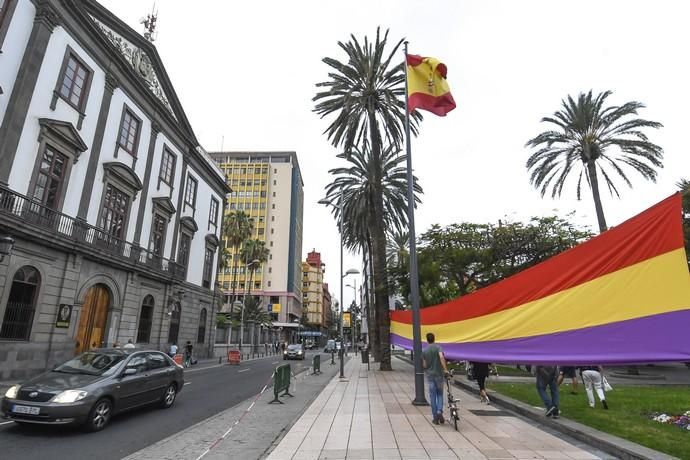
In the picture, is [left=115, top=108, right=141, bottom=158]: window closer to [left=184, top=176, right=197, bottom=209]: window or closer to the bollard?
[left=184, top=176, right=197, bottom=209]: window

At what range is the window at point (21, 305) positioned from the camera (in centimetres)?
1658

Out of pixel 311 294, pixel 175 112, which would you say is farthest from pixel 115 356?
pixel 311 294

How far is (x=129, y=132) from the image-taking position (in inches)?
1015

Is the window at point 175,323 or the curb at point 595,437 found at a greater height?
the window at point 175,323

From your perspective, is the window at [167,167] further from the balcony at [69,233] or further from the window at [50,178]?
the window at [50,178]

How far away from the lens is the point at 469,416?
995cm

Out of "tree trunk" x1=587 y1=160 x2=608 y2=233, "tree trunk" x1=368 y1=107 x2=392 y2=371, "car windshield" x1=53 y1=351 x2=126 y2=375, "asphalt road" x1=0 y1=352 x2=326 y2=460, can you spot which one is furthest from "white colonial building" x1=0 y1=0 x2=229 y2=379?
"tree trunk" x1=587 y1=160 x2=608 y2=233

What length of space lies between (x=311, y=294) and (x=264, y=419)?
121975mm

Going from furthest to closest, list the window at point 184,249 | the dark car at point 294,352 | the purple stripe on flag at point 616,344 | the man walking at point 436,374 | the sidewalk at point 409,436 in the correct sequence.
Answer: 1. the dark car at point 294,352
2. the window at point 184,249
3. the man walking at point 436,374
4. the sidewalk at point 409,436
5. the purple stripe on flag at point 616,344

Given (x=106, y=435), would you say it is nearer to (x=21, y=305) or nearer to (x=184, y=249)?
(x=21, y=305)

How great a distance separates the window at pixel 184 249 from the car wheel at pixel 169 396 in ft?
74.0

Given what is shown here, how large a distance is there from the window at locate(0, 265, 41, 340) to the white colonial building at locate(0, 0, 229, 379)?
0.16 feet

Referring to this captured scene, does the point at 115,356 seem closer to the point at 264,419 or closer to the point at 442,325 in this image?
the point at 264,419

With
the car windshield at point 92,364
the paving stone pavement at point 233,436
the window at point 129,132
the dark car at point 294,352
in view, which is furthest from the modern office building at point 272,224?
the car windshield at point 92,364
